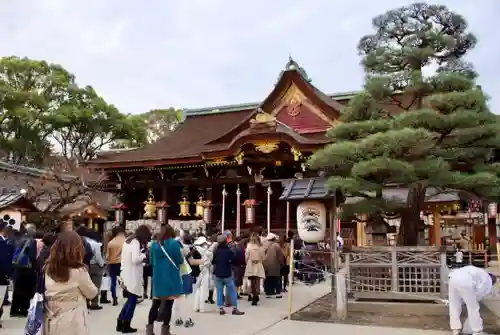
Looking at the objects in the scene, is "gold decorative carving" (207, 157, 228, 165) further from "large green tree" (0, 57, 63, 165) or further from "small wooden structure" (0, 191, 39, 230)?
"large green tree" (0, 57, 63, 165)

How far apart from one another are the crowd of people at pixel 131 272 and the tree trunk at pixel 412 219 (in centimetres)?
276

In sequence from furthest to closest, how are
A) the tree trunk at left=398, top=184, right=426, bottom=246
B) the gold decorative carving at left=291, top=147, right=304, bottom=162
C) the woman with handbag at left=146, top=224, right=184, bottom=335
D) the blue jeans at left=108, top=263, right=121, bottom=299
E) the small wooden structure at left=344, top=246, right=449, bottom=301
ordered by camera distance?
the gold decorative carving at left=291, top=147, right=304, bottom=162
the tree trunk at left=398, top=184, right=426, bottom=246
the blue jeans at left=108, top=263, right=121, bottom=299
the small wooden structure at left=344, top=246, right=449, bottom=301
the woman with handbag at left=146, top=224, right=184, bottom=335

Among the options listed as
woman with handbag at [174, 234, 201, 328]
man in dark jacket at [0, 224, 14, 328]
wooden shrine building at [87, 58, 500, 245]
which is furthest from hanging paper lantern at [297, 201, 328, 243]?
wooden shrine building at [87, 58, 500, 245]

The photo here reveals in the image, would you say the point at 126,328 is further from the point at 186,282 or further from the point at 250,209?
the point at 250,209

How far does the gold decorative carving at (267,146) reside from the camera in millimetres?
18469

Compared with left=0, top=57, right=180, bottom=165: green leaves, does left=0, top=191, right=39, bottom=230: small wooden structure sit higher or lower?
lower

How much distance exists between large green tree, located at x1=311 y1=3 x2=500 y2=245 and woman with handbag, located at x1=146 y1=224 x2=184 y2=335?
3.84 m

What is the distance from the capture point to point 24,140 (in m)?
30.7

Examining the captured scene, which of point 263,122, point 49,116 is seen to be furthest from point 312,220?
point 49,116

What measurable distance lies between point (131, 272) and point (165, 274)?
35.3 inches

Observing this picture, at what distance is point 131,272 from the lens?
723 centimetres

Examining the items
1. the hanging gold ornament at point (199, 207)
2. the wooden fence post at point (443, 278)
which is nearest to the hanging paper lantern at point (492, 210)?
the wooden fence post at point (443, 278)

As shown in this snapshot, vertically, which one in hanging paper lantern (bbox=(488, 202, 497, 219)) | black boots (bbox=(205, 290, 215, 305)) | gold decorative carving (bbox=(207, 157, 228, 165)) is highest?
gold decorative carving (bbox=(207, 157, 228, 165))

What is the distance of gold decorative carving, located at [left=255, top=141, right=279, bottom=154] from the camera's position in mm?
18469
